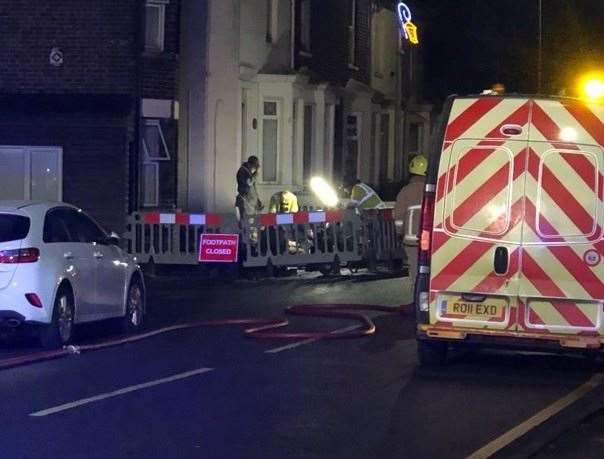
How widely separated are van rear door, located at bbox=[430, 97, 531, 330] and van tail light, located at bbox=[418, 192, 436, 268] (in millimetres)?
57

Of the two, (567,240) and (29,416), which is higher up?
(567,240)

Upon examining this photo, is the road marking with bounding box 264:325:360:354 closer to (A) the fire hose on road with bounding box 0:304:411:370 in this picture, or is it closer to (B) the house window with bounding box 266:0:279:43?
(A) the fire hose on road with bounding box 0:304:411:370

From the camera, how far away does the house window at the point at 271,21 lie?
28.1 metres

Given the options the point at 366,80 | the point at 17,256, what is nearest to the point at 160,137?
the point at 366,80

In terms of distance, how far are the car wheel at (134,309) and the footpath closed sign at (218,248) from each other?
19.4 feet

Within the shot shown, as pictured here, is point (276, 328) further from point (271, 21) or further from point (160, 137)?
point (271, 21)

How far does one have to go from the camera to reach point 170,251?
2267cm

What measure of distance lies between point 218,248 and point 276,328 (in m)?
6.96

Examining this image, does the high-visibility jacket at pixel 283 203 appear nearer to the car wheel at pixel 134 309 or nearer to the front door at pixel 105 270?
the car wheel at pixel 134 309

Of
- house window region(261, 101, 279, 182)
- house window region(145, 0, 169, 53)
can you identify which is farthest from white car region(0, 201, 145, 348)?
house window region(261, 101, 279, 182)

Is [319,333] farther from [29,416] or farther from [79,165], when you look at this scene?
[79,165]

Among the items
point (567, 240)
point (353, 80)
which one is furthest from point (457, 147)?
point (353, 80)

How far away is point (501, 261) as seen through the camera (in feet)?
38.4

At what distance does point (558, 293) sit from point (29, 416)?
463 cm
